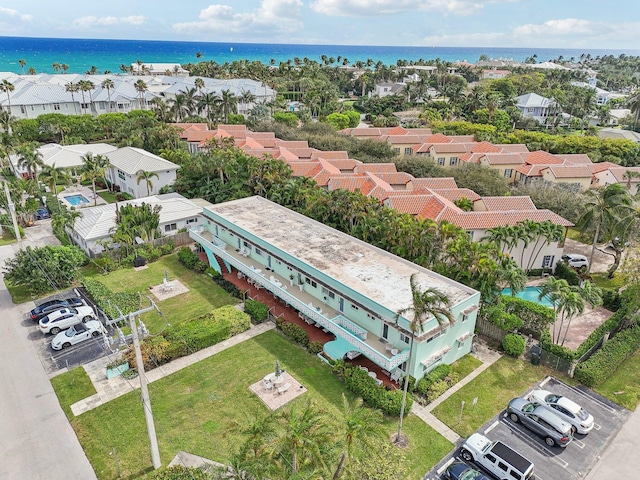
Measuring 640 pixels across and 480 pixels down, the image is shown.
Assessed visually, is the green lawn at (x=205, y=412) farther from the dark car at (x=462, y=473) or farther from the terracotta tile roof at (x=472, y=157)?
the terracotta tile roof at (x=472, y=157)

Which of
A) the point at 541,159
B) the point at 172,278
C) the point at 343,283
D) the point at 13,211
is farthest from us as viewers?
the point at 541,159

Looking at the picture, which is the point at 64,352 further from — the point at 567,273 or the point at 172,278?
the point at 567,273

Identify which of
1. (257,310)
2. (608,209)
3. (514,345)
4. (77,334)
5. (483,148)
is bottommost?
(77,334)

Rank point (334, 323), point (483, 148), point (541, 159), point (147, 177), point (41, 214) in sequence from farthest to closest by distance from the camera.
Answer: point (483, 148), point (541, 159), point (147, 177), point (41, 214), point (334, 323)


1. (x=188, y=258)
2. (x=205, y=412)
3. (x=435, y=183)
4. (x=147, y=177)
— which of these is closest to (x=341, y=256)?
(x=205, y=412)

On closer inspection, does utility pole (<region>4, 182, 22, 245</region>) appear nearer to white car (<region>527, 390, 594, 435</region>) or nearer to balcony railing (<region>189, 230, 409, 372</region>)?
balcony railing (<region>189, 230, 409, 372</region>)

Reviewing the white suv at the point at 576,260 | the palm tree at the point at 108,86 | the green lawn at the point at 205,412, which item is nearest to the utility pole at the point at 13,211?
the green lawn at the point at 205,412

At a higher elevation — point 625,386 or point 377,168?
point 377,168
